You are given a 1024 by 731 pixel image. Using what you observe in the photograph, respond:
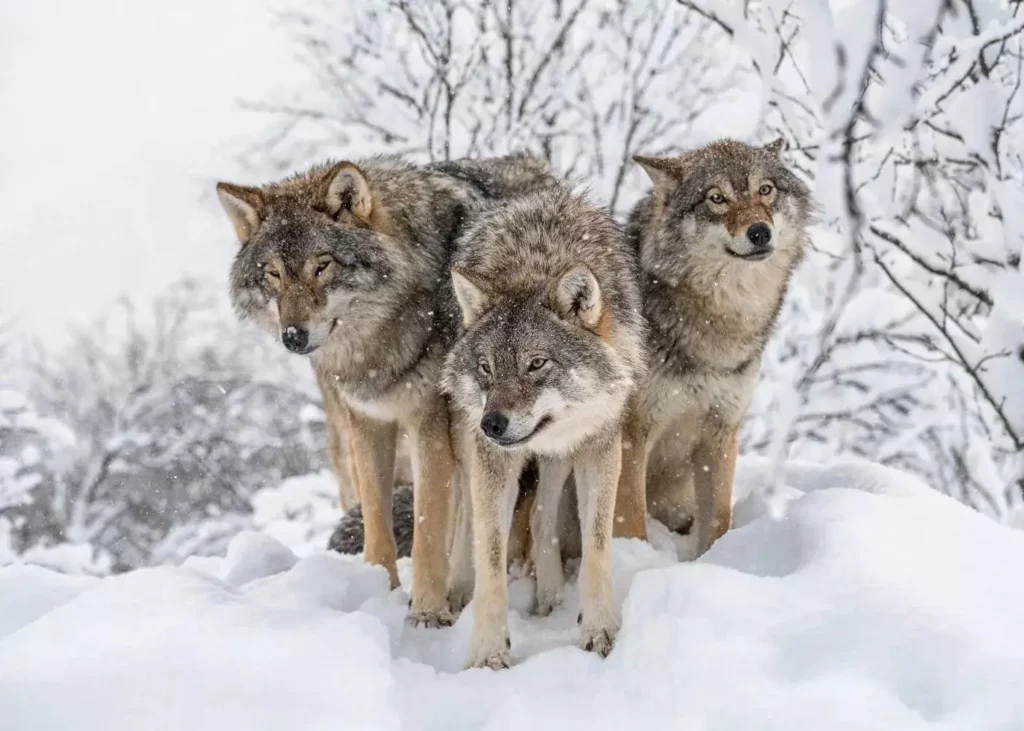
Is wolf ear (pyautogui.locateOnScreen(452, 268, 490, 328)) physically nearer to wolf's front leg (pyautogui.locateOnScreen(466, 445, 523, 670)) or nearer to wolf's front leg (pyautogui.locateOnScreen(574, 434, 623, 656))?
wolf's front leg (pyautogui.locateOnScreen(466, 445, 523, 670))

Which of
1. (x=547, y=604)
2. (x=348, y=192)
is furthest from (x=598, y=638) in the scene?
(x=348, y=192)

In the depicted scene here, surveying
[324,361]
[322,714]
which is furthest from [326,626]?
[324,361]

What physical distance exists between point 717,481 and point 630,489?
639 mm

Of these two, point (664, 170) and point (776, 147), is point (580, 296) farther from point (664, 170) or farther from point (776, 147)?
point (776, 147)

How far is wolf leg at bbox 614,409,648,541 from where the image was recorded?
15.4ft

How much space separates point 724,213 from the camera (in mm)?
4645

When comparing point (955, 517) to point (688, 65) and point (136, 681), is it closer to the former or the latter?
point (136, 681)

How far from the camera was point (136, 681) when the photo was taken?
2.90 m

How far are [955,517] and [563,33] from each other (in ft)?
34.5

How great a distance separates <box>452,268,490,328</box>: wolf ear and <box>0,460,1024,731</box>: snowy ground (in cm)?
140

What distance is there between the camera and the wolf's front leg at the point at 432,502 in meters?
4.43

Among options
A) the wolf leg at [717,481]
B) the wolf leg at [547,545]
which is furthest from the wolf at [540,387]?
the wolf leg at [717,481]

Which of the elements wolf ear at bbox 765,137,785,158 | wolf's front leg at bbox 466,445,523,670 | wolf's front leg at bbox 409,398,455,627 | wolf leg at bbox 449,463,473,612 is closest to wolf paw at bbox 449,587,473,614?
wolf leg at bbox 449,463,473,612

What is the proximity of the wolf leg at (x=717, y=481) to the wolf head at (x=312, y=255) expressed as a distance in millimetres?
2035
